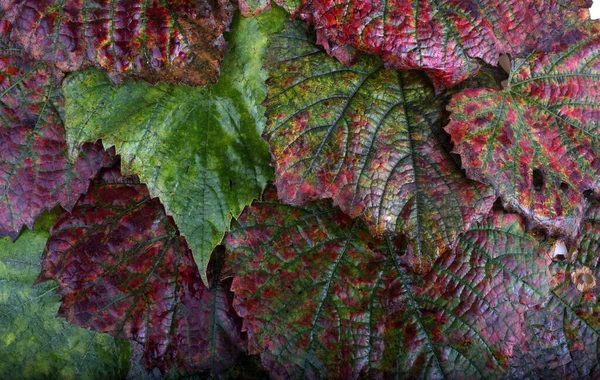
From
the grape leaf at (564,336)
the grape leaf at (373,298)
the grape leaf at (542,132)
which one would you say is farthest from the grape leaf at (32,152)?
the grape leaf at (564,336)

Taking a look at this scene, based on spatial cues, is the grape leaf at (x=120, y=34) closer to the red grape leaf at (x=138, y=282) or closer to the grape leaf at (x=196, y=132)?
the grape leaf at (x=196, y=132)

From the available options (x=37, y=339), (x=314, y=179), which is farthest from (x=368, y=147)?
(x=37, y=339)

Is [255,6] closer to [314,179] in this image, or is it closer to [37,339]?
[314,179]

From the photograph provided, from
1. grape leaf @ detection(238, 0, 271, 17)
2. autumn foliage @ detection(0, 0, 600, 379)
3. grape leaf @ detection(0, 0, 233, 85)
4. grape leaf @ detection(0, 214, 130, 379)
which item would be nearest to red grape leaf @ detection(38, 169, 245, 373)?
autumn foliage @ detection(0, 0, 600, 379)

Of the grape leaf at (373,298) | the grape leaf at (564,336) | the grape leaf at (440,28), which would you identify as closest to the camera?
the grape leaf at (440,28)

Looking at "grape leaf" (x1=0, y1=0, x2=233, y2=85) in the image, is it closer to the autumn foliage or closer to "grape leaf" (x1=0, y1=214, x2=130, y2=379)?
the autumn foliage

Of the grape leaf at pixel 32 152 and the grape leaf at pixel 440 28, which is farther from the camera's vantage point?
the grape leaf at pixel 32 152
